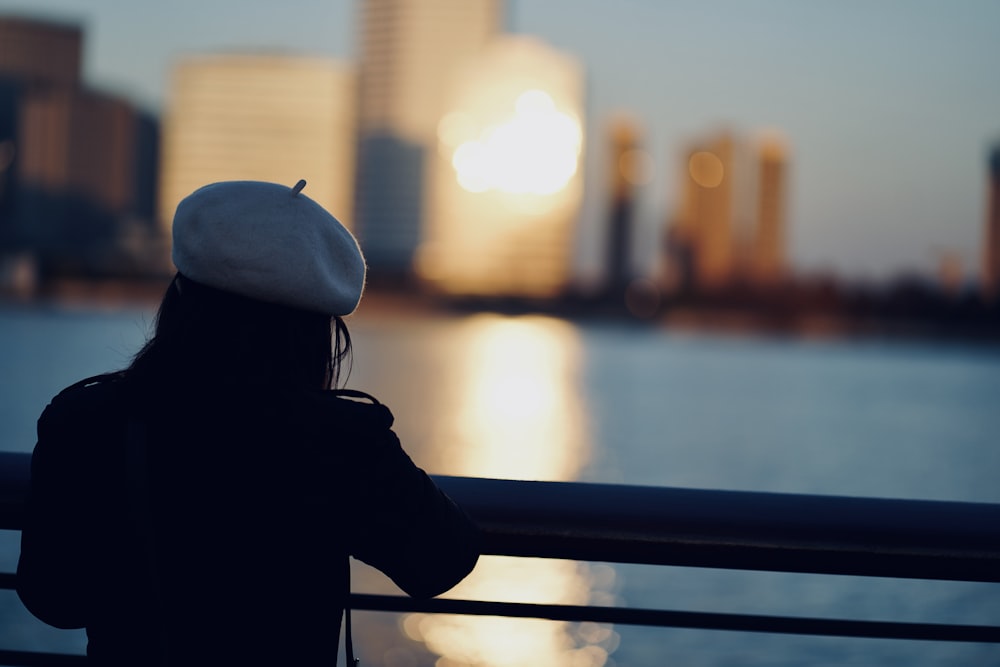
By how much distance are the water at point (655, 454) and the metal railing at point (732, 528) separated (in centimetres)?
66

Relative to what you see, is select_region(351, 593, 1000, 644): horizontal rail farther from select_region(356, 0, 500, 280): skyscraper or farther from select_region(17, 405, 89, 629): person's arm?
select_region(356, 0, 500, 280): skyscraper

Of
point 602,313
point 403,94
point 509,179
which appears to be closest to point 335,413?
point 602,313

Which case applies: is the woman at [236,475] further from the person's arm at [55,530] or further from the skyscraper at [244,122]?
the skyscraper at [244,122]

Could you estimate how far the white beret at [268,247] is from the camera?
134 centimetres

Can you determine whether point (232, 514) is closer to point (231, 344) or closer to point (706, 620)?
point (231, 344)

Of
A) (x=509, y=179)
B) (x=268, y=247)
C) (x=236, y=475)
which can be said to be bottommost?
(x=236, y=475)

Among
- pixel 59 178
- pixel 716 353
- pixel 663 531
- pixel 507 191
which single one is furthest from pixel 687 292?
pixel 663 531

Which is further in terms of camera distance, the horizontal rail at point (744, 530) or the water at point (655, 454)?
the water at point (655, 454)

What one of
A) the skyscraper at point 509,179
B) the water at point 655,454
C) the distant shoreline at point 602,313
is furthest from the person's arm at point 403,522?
the skyscraper at point 509,179

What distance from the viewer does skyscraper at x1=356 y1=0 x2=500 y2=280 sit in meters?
164

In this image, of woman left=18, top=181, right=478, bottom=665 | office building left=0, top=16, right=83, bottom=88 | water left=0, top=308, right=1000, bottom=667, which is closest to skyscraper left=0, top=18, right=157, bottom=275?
office building left=0, top=16, right=83, bottom=88

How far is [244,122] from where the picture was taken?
146250mm

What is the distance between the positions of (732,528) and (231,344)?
787 millimetres

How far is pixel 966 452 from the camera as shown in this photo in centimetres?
3806
